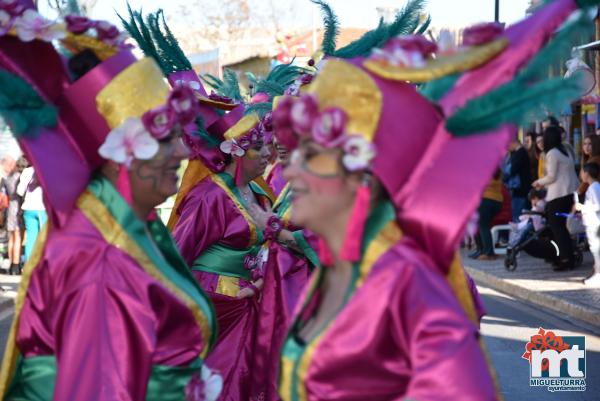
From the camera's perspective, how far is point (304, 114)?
9.60 feet

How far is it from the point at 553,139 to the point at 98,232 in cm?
1122

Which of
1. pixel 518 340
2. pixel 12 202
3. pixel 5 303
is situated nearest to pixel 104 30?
pixel 518 340

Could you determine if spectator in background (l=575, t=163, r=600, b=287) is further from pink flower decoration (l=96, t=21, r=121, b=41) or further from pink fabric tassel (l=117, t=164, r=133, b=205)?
pink fabric tassel (l=117, t=164, r=133, b=205)

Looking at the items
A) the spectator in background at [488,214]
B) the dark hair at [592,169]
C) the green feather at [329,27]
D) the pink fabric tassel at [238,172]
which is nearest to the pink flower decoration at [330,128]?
the green feather at [329,27]

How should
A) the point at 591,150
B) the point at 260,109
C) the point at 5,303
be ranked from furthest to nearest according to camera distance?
the point at 591,150 → the point at 5,303 → the point at 260,109

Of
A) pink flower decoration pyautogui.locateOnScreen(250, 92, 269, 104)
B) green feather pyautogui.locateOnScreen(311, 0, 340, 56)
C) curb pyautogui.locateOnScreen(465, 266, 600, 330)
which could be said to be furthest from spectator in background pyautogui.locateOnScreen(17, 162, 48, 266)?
green feather pyautogui.locateOnScreen(311, 0, 340, 56)

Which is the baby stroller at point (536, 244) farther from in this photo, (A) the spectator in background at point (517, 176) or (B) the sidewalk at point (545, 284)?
(A) the spectator in background at point (517, 176)

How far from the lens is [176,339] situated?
367 cm

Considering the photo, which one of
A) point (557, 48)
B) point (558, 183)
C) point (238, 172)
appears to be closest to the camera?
point (557, 48)

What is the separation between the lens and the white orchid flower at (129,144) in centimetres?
354

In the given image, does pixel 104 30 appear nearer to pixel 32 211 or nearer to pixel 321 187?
pixel 321 187

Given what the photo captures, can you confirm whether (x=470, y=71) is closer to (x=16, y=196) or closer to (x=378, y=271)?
(x=378, y=271)

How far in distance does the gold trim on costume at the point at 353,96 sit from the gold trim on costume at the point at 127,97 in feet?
2.79

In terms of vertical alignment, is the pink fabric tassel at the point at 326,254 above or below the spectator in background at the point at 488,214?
above
